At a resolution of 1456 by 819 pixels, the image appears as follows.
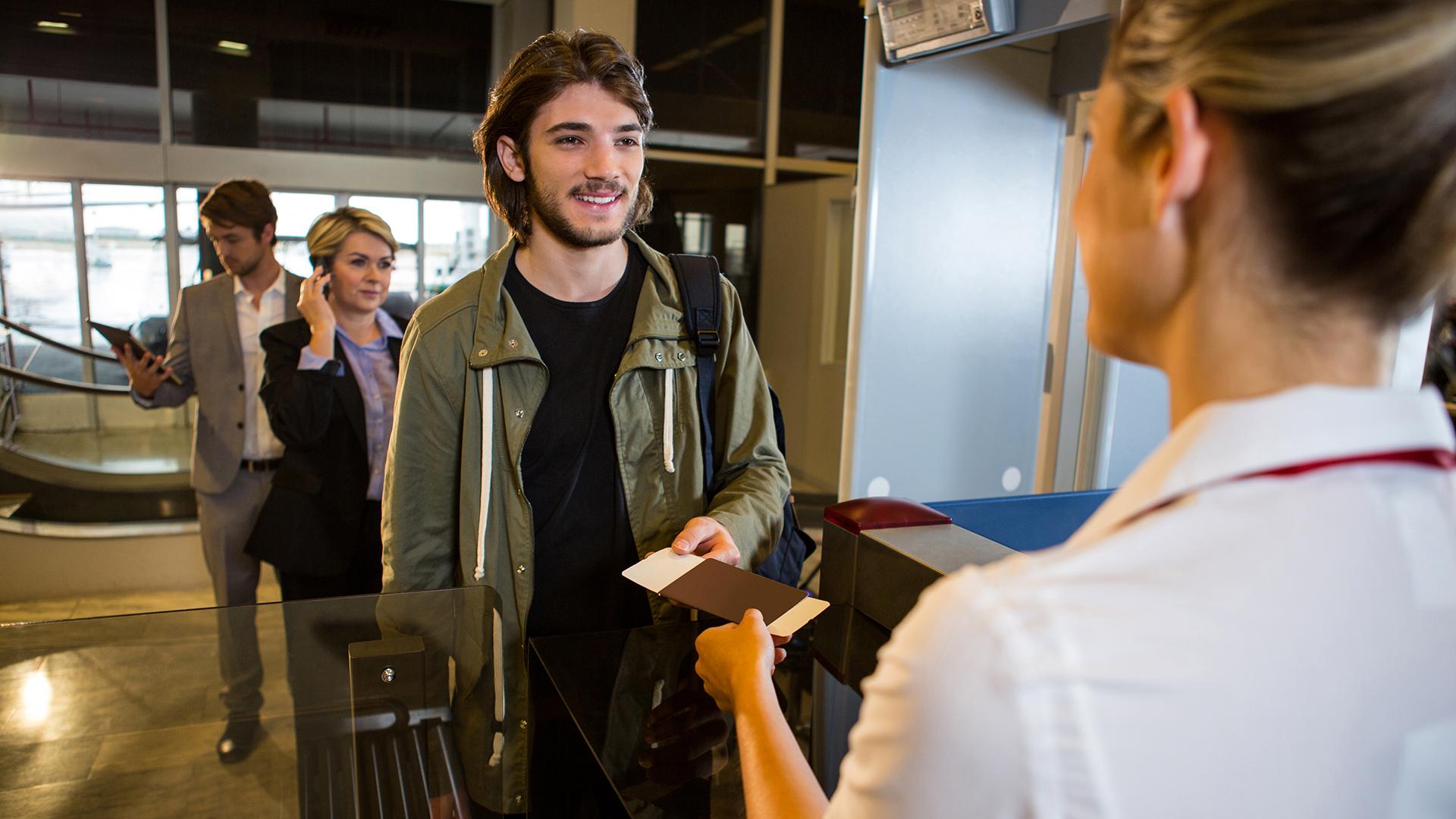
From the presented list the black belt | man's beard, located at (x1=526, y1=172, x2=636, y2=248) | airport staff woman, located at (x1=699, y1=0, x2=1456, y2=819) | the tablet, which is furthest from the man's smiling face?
the tablet

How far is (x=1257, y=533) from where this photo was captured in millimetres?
505

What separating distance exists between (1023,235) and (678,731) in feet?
7.91

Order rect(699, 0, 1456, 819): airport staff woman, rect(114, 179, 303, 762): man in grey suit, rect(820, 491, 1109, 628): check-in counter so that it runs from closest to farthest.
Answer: rect(699, 0, 1456, 819): airport staff woman
rect(820, 491, 1109, 628): check-in counter
rect(114, 179, 303, 762): man in grey suit

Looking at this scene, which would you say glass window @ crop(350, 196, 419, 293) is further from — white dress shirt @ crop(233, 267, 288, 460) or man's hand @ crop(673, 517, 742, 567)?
man's hand @ crop(673, 517, 742, 567)

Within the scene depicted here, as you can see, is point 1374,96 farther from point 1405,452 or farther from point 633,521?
point 633,521

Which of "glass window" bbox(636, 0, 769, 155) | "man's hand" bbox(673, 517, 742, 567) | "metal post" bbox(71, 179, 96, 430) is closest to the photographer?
"man's hand" bbox(673, 517, 742, 567)

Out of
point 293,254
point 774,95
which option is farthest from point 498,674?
point 774,95

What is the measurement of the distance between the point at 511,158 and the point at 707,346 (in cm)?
62

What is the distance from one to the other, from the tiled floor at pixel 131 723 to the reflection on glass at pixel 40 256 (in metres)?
4.78

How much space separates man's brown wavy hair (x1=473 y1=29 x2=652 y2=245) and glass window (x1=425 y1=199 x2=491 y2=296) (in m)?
3.76

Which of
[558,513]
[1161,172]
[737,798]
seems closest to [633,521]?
[558,513]

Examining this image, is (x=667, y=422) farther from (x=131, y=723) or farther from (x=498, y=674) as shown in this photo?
(x=131, y=723)

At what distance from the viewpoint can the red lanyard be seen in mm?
530

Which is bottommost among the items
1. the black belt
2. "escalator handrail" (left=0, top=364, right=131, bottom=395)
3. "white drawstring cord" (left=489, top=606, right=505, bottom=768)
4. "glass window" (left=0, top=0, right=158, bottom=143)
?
the black belt
